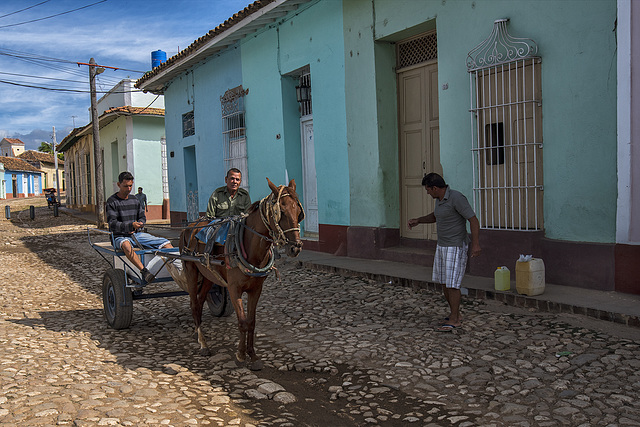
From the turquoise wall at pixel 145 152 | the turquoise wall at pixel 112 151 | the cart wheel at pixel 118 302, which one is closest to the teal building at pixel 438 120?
the cart wheel at pixel 118 302

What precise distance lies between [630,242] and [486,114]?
245 centimetres

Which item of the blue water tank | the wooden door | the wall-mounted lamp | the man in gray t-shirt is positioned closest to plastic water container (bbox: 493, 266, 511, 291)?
the man in gray t-shirt

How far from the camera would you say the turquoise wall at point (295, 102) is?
9.96m

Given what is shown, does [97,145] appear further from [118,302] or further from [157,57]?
[118,302]

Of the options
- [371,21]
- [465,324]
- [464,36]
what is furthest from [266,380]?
[371,21]

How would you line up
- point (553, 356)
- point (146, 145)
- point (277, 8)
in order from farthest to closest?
point (146, 145) < point (277, 8) < point (553, 356)

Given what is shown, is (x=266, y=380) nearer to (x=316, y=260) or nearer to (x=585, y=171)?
(x=585, y=171)

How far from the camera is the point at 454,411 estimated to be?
3555 millimetres

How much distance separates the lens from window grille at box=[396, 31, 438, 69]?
864 centimetres

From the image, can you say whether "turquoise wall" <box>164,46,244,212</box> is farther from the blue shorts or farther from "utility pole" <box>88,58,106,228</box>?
the blue shorts

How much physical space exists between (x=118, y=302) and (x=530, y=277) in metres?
4.26

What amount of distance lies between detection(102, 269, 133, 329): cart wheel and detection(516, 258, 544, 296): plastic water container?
408 cm

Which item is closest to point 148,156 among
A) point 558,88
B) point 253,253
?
point 558,88

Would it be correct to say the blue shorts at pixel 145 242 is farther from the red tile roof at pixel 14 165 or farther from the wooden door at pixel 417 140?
the red tile roof at pixel 14 165
